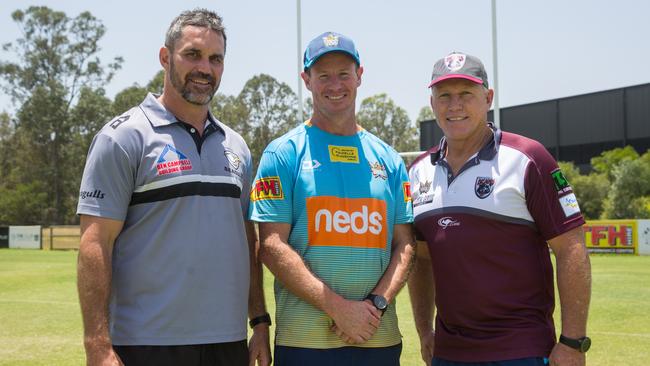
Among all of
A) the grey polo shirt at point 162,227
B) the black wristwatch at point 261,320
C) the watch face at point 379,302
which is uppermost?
the grey polo shirt at point 162,227

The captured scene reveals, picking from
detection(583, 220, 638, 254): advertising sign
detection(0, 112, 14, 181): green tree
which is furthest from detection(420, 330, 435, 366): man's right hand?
detection(0, 112, 14, 181): green tree

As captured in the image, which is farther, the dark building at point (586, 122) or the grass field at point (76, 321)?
the dark building at point (586, 122)

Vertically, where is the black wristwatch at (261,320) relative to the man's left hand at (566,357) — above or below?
above

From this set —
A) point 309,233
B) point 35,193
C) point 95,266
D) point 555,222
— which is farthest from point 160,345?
point 35,193

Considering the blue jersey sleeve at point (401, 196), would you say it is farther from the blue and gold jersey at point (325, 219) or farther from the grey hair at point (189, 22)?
the grey hair at point (189, 22)

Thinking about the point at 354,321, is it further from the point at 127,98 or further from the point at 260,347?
the point at 127,98

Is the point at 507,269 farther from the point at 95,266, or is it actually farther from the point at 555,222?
the point at 95,266

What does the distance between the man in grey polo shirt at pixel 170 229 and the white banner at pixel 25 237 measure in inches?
1570

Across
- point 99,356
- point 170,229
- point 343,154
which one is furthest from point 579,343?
point 99,356

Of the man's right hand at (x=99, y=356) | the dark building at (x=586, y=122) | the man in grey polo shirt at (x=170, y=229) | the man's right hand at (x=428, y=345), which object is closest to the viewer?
the man's right hand at (x=99, y=356)

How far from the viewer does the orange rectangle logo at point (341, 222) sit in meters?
3.95

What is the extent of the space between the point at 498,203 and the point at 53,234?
130 ft

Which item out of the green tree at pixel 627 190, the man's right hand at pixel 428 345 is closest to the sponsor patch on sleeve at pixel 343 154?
the man's right hand at pixel 428 345

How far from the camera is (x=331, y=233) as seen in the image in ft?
13.0
